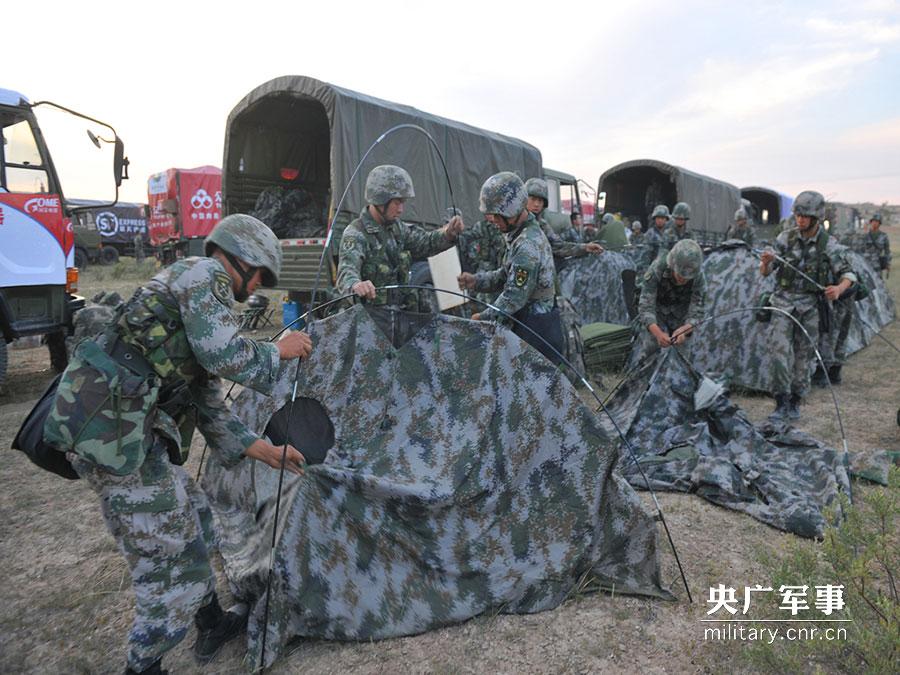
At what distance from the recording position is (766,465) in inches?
164

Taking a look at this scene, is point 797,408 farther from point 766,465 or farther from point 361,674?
point 361,674

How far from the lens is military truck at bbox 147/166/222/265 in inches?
738

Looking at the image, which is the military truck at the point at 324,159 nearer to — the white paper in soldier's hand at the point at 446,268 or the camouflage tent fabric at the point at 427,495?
the white paper in soldier's hand at the point at 446,268

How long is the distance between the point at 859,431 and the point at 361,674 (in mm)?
4811

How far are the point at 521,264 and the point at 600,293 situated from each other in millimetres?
5496

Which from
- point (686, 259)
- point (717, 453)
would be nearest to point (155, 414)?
point (717, 453)

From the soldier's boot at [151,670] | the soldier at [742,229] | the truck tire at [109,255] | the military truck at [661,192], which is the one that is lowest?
the soldier's boot at [151,670]

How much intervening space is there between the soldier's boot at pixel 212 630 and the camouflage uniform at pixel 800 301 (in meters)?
5.00

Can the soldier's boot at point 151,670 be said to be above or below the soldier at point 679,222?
below

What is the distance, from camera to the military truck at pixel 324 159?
7.08 m

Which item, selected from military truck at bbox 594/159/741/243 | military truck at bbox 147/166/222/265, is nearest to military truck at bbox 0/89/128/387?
military truck at bbox 594/159/741/243

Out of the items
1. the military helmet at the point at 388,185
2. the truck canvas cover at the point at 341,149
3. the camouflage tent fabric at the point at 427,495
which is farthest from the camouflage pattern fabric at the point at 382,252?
the truck canvas cover at the point at 341,149

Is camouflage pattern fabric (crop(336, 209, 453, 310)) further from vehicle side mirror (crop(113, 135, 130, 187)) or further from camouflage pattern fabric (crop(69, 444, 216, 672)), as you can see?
vehicle side mirror (crop(113, 135, 130, 187))

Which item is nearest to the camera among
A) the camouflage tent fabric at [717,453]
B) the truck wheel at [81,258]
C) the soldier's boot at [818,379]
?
the camouflage tent fabric at [717,453]
